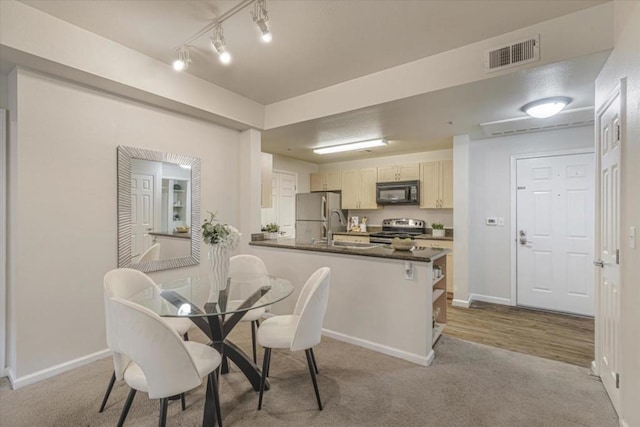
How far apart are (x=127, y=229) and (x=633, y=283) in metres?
3.66

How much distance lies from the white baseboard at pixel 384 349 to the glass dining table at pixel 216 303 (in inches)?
41.9

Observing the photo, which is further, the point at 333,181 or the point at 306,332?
the point at 333,181

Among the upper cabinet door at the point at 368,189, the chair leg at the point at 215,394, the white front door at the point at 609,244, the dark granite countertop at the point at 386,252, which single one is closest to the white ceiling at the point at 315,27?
the white front door at the point at 609,244

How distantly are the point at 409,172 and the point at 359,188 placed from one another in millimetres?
1065

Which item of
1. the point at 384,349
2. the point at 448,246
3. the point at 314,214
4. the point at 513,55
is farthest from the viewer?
the point at 314,214

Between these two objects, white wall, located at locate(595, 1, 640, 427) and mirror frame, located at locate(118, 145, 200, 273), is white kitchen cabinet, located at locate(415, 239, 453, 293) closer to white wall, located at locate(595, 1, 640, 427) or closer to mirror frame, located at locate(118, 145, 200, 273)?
white wall, located at locate(595, 1, 640, 427)

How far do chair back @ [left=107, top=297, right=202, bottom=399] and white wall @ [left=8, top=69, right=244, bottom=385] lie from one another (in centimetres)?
140

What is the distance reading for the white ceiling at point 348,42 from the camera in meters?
2.04

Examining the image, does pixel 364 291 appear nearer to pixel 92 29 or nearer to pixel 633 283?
pixel 633 283

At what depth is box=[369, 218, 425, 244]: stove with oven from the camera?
563 cm

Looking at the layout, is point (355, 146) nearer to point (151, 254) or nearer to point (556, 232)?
point (556, 232)

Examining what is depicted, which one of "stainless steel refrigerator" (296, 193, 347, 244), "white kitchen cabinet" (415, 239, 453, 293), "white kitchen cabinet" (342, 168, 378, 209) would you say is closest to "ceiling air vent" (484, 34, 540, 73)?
"white kitchen cabinet" (415, 239, 453, 293)

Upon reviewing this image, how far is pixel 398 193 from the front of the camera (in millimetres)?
5617

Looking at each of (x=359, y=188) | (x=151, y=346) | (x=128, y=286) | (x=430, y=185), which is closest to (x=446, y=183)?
(x=430, y=185)
